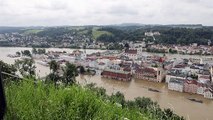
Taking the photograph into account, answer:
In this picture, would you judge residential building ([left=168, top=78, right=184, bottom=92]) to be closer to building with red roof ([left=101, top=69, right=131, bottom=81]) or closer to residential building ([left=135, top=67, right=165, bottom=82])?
residential building ([left=135, top=67, right=165, bottom=82])

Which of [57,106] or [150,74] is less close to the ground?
[57,106]

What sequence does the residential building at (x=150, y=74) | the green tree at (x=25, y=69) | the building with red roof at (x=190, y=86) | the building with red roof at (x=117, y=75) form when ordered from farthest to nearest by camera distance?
the residential building at (x=150, y=74), the building with red roof at (x=117, y=75), the building with red roof at (x=190, y=86), the green tree at (x=25, y=69)

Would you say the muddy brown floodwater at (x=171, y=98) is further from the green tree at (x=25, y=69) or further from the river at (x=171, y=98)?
the green tree at (x=25, y=69)

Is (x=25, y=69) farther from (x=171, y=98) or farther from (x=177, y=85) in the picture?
(x=177, y=85)

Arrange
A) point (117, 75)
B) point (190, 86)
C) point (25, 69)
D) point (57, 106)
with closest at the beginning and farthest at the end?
point (57, 106) → point (25, 69) → point (190, 86) → point (117, 75)

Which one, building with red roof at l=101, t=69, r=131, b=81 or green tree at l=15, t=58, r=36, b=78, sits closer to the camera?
green tree at l=15, t=58, r=36, b=78

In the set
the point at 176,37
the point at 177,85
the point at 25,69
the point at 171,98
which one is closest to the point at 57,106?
the point at 25,69

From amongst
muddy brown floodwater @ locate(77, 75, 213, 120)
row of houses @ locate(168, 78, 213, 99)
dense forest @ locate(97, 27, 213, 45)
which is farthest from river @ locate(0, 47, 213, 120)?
dense forest @ locate(97, 27, 213, 45)

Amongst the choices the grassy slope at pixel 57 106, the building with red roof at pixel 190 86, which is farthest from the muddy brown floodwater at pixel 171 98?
the grassy slope at pixel 57 106
